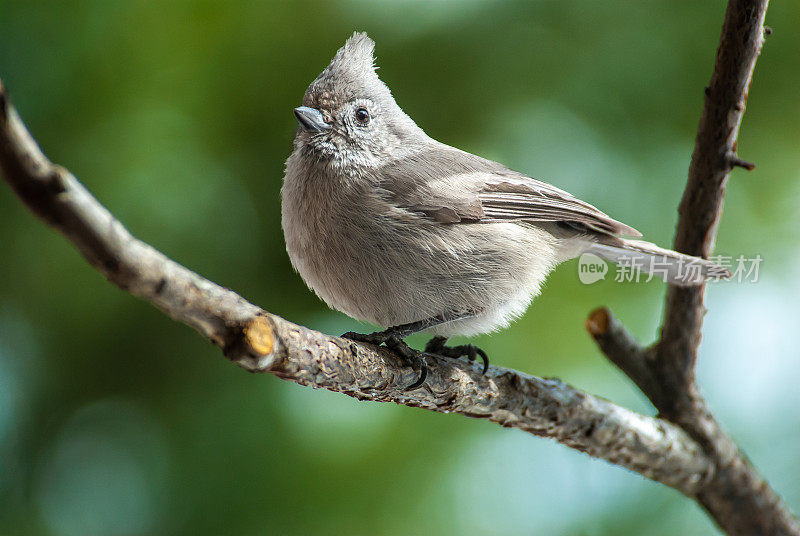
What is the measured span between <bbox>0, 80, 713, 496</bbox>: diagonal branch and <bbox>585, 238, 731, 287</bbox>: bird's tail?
47cm

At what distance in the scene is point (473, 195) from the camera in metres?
1.98

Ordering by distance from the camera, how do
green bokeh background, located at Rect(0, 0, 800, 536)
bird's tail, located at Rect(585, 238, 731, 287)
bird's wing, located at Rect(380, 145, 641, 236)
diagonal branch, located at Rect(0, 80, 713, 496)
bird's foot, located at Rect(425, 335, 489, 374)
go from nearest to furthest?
diagonal branch, located at Rect(0, 80, 713, 496)
bird's wing, located at Rect(380, 145, 641, 236)
bird's tail, located at Rect(585, 238, 731, 287)
bird's foot, located at Rect(425, 335, 489, 374)
green bokeh background, located at Rect(0, 0, 800, 536)

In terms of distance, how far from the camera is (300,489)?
2801 millimetres

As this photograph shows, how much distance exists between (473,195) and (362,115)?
40cm

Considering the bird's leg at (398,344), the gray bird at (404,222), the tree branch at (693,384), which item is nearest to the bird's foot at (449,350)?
the gray bird at (404,222)

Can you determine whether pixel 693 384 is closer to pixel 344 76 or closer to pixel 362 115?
pixel 362 115

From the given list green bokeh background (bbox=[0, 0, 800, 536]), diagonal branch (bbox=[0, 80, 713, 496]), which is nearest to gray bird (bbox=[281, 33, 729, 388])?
diagonal branch (bbox=[0, 80, 713, 496])

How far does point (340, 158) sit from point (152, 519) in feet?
5.85

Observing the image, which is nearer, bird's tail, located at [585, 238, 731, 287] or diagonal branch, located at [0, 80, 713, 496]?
diagonal branch, located at [0, 80, 713, 496]

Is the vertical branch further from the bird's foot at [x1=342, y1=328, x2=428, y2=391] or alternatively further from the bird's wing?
the bird's foot at [x1=342, y1=328, x2=428, y2=391]

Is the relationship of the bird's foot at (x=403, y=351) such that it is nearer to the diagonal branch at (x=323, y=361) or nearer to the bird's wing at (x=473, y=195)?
the diagonal branch at (x=323, y=361)

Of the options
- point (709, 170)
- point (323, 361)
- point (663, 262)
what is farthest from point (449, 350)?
point (709, 170)

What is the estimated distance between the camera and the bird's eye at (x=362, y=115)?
6.40ft

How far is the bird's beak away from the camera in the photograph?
1801mm
